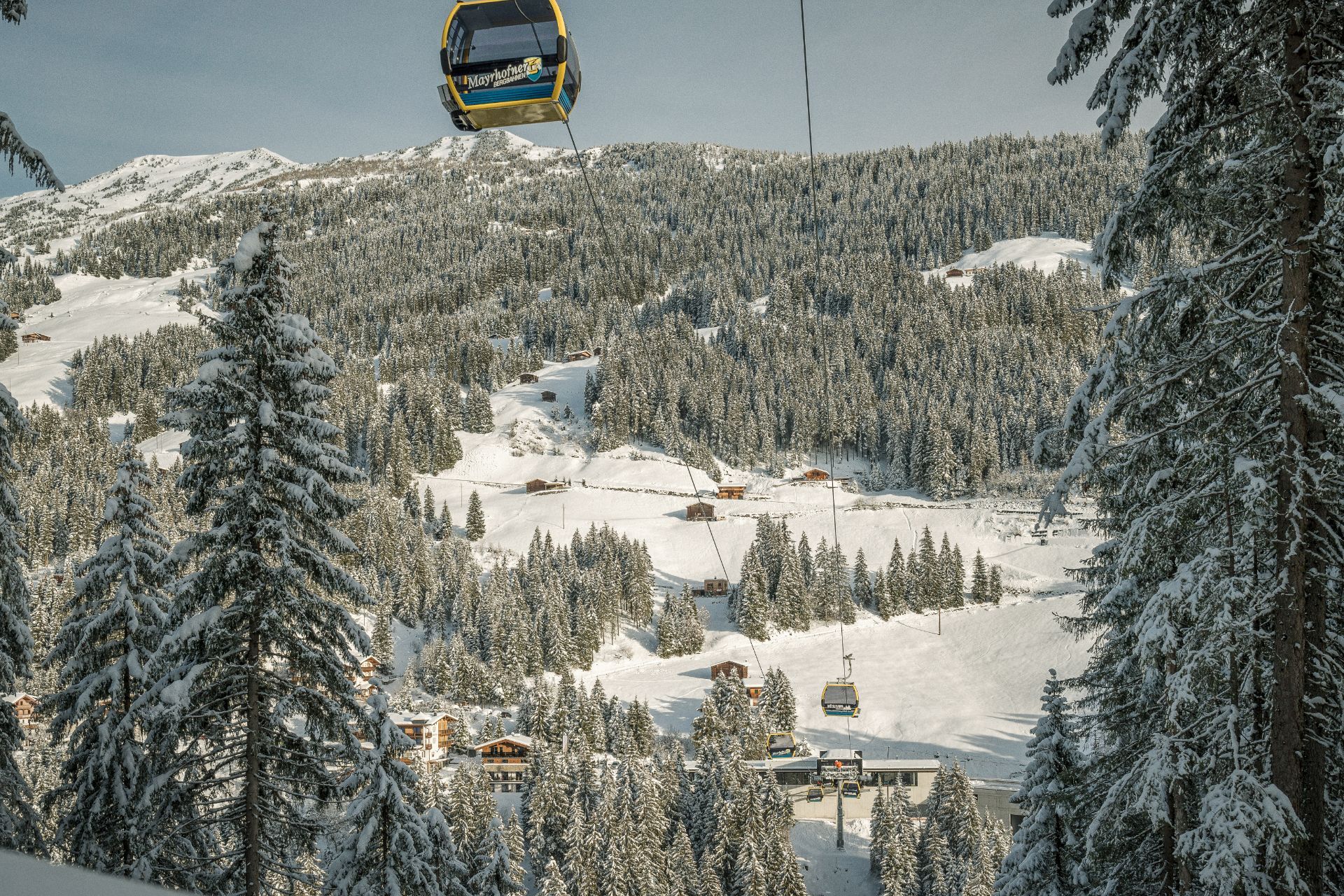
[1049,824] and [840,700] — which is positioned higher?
[1049,824]

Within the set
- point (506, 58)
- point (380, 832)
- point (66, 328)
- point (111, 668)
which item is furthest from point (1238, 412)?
point (66, 328)

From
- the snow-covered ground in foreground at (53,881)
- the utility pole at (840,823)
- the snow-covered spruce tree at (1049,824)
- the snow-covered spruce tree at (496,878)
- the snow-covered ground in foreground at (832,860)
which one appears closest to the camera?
the snow-covered ground in foreground at (53,881)

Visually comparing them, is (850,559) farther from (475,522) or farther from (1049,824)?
(1049,824)

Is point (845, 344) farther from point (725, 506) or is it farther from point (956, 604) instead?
point (956, 604)

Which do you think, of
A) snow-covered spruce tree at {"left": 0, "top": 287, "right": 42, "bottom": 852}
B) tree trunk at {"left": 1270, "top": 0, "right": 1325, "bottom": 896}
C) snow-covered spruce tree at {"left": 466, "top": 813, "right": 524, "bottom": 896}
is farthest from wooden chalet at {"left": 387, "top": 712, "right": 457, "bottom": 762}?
tree trunk at {"left": 1270, "top": 0, "right": 1325, "bottom": 896}

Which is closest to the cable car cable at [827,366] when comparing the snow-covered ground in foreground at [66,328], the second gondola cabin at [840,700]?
the second gondola cabin at [840,700]

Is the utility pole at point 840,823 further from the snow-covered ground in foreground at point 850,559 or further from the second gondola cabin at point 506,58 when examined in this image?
the second gondola cabin at point 506,58

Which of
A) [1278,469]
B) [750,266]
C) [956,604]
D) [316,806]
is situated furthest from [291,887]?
[750,266]
